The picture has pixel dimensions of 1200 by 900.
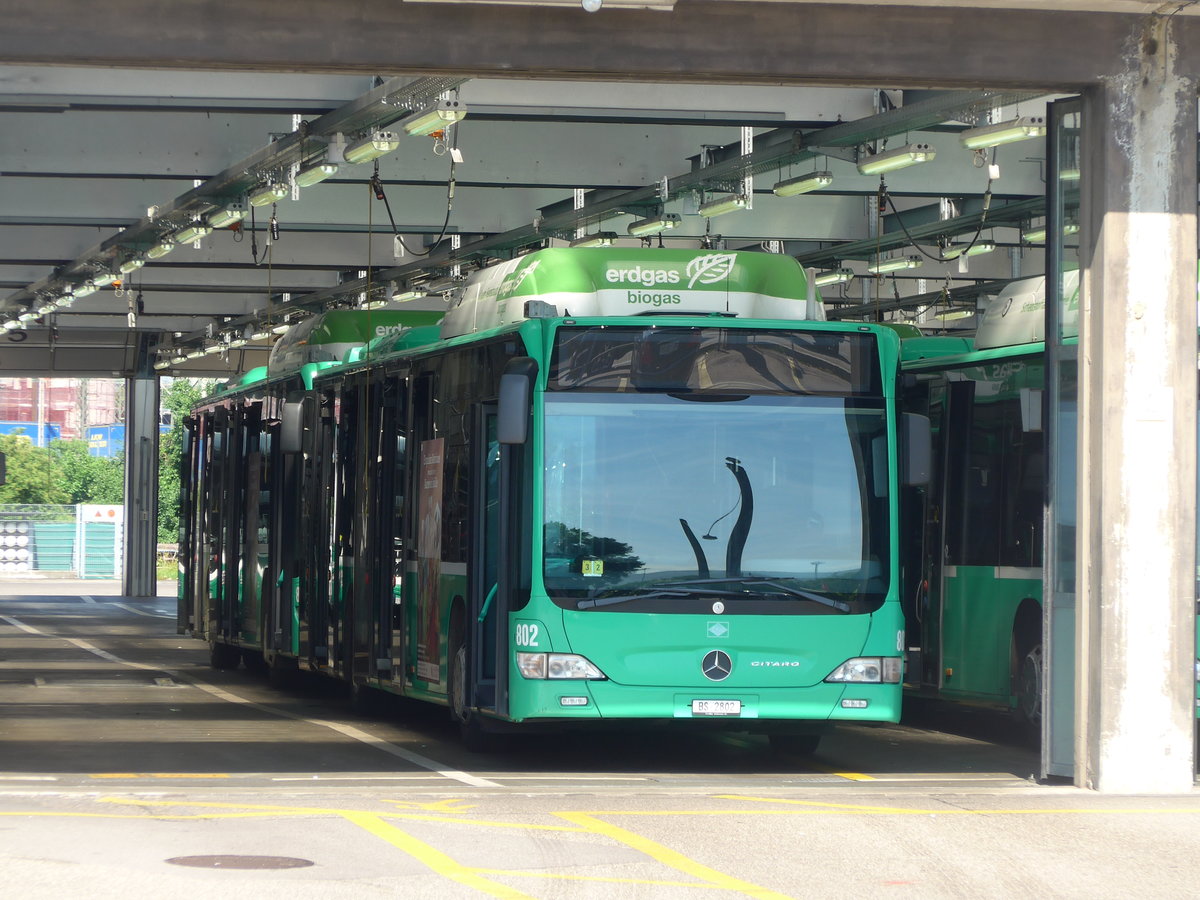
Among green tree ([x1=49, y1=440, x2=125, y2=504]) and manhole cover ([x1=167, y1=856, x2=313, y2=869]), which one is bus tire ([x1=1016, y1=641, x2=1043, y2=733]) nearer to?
manhole cover ([x1=167, y1=856, x2=313, y2=869])

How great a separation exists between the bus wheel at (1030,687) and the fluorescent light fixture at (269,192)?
9.79 metres

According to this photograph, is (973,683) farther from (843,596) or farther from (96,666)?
(96,666)

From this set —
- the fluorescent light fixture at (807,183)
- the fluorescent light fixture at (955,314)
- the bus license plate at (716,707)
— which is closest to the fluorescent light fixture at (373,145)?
the fluorescent light fixture at (807,183)

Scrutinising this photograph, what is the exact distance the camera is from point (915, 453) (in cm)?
1351

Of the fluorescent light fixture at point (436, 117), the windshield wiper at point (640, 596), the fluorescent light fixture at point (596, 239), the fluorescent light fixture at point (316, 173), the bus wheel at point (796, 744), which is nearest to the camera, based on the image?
the windshield wiper at point (640, 596)

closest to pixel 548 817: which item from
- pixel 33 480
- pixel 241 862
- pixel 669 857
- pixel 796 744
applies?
pixel 669 857

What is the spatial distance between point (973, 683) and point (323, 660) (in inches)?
255

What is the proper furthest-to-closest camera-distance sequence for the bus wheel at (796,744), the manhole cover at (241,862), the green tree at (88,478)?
1. the green tree at (88,478)
2. the bus wheel at (796,744)
3. the manhole cover at (241,862)

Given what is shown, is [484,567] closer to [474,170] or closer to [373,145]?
[373,145]

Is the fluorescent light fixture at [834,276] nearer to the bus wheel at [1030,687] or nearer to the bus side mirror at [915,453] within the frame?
the bus wheel at [1030,687]

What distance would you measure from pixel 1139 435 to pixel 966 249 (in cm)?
1274

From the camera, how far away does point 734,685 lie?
13164 mm

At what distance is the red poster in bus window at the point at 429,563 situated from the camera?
15148 millimetres

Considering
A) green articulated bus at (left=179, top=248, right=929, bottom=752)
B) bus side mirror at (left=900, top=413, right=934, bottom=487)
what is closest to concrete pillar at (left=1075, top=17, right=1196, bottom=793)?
bus side mirror at (left=900, top=413, right=934, bottom=487)
